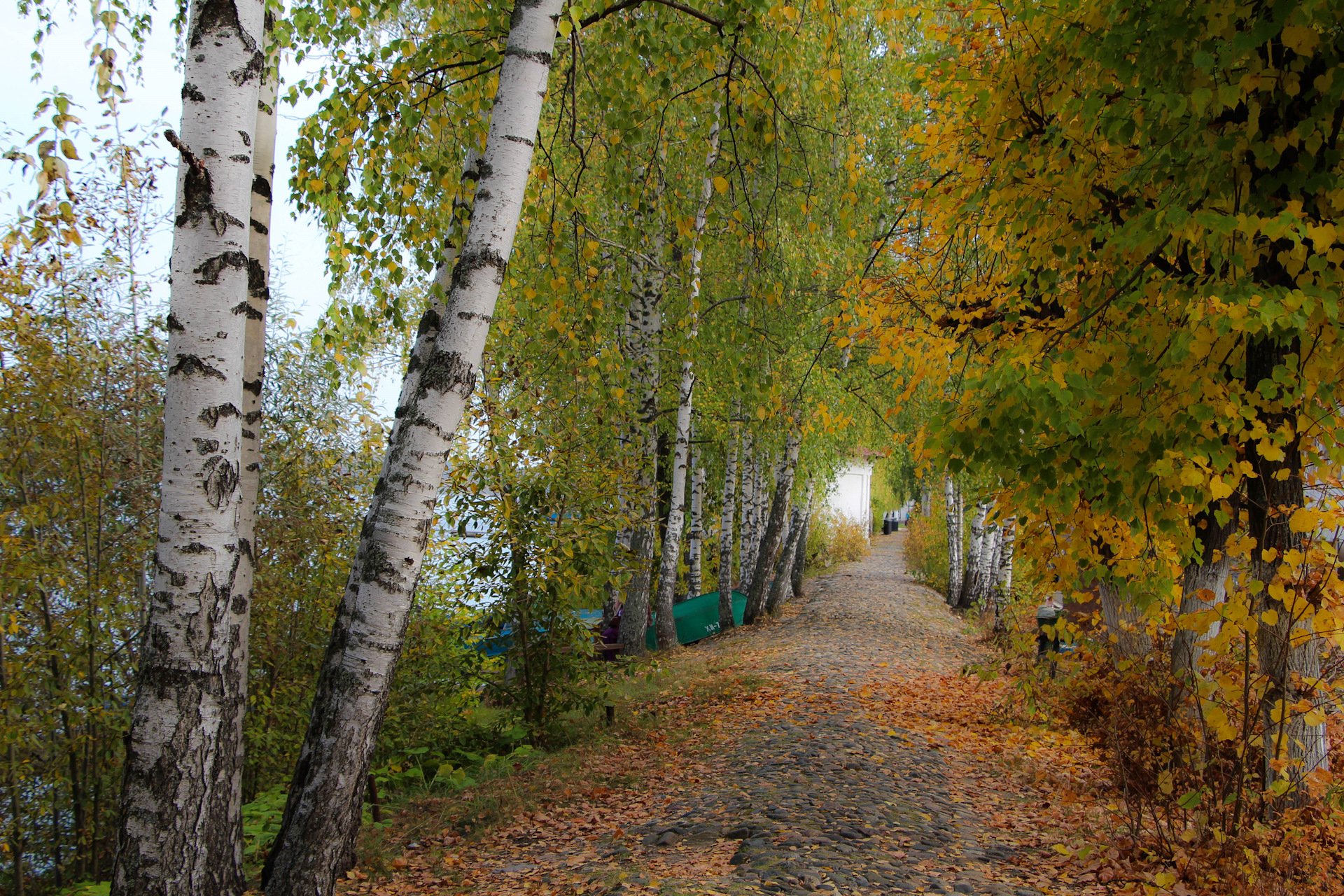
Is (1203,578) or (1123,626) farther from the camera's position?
(1123,626)

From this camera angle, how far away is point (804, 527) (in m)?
15.7

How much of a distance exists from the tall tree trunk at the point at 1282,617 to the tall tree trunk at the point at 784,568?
1007cm

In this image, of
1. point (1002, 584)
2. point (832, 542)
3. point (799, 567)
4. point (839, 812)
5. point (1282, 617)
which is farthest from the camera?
point (832, 542)

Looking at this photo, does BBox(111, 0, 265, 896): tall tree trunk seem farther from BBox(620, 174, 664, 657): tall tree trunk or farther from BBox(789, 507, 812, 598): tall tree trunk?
BBox(789, 507, 812, 598): tall tree trunk

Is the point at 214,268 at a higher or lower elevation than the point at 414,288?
lower

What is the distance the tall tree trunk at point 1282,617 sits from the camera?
10.9 feet

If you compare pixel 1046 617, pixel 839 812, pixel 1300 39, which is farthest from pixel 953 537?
pixel 1300 39

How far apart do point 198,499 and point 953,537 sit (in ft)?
49.0

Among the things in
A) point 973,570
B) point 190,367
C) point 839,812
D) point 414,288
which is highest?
point 414,288

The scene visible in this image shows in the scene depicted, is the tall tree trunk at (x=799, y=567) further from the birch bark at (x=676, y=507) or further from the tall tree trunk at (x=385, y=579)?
the tall tree trunk at (x=385, y=579)

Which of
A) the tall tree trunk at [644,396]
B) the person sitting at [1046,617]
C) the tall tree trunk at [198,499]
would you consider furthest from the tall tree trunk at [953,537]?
the tall tree trunk at [198,499]

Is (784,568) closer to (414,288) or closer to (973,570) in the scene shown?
(973,570)

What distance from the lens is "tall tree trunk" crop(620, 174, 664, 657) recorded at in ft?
28.9

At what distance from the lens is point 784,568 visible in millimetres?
14195
